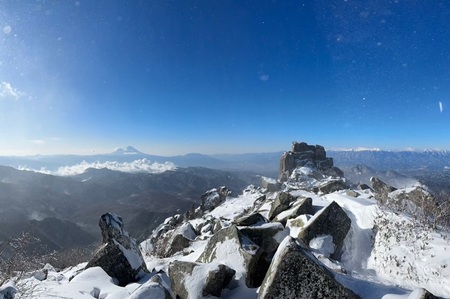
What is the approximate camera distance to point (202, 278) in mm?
8609

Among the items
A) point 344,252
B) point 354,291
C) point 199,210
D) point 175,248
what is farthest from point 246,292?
point 199,210

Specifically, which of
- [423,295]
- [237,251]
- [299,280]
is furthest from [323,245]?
[423,295]

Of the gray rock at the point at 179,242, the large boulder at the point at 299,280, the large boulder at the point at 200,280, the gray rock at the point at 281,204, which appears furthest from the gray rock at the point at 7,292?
the gray rock at the point at 179,242

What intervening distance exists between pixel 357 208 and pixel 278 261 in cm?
1236

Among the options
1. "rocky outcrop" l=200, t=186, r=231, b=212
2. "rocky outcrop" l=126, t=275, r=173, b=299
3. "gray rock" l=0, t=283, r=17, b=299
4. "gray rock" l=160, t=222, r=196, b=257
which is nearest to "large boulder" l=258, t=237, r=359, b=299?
"rocky outcrop" l=126, t=275, r=173, b=299

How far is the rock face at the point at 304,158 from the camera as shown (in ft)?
278

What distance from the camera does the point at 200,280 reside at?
28.2 feet

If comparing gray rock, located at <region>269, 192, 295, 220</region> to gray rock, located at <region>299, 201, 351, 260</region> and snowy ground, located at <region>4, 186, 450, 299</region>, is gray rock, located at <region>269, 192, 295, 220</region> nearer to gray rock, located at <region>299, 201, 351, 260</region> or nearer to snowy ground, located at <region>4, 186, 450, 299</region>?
snowy ground, located at <region>4, 186, 450, 299</region>

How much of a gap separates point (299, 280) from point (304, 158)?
85.0m

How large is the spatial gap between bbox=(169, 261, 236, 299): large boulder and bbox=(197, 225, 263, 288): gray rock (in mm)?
665

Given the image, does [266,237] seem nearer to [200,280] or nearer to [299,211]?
[200,280]

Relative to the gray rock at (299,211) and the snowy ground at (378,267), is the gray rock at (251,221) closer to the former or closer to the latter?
the gray rock at (299,211)

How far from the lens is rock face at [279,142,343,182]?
278ft

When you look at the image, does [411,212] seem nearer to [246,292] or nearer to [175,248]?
[246,292]
